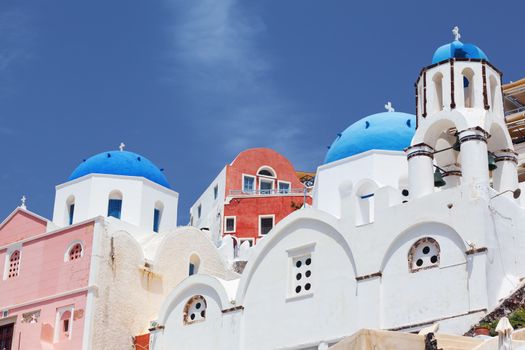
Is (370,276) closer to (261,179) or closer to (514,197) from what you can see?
(514,197)

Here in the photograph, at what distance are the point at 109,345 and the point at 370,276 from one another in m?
10.2

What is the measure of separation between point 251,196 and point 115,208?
13723mm

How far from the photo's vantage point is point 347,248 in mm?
28266

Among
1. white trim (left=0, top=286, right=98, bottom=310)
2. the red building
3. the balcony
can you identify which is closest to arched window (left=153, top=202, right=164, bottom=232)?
white trim (left=0, top=286, right=98, bottom=310)

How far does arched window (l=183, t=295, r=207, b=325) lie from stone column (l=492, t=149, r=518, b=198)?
9.37 metres

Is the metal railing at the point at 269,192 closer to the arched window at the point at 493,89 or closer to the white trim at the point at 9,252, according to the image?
the white trim at the point at 9,252

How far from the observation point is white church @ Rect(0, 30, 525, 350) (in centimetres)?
2598

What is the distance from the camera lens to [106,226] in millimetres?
34781

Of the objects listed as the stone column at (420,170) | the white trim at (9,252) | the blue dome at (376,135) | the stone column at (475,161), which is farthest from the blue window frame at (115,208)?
the stone column at (475,161)

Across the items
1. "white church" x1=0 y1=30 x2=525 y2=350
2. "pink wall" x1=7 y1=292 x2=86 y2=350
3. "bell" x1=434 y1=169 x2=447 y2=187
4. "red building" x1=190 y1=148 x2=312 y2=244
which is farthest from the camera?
"red building" x1=190 y1=148 x2=312 y2=244

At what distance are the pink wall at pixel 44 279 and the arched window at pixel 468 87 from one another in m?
13.3

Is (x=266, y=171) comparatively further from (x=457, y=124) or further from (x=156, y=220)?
(x=457, y=124)

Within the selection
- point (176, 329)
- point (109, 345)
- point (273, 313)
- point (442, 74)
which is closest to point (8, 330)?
point (109, 345)

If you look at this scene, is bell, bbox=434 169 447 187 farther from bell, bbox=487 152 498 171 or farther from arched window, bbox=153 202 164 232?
arched window, bbox=153 202 164 232
